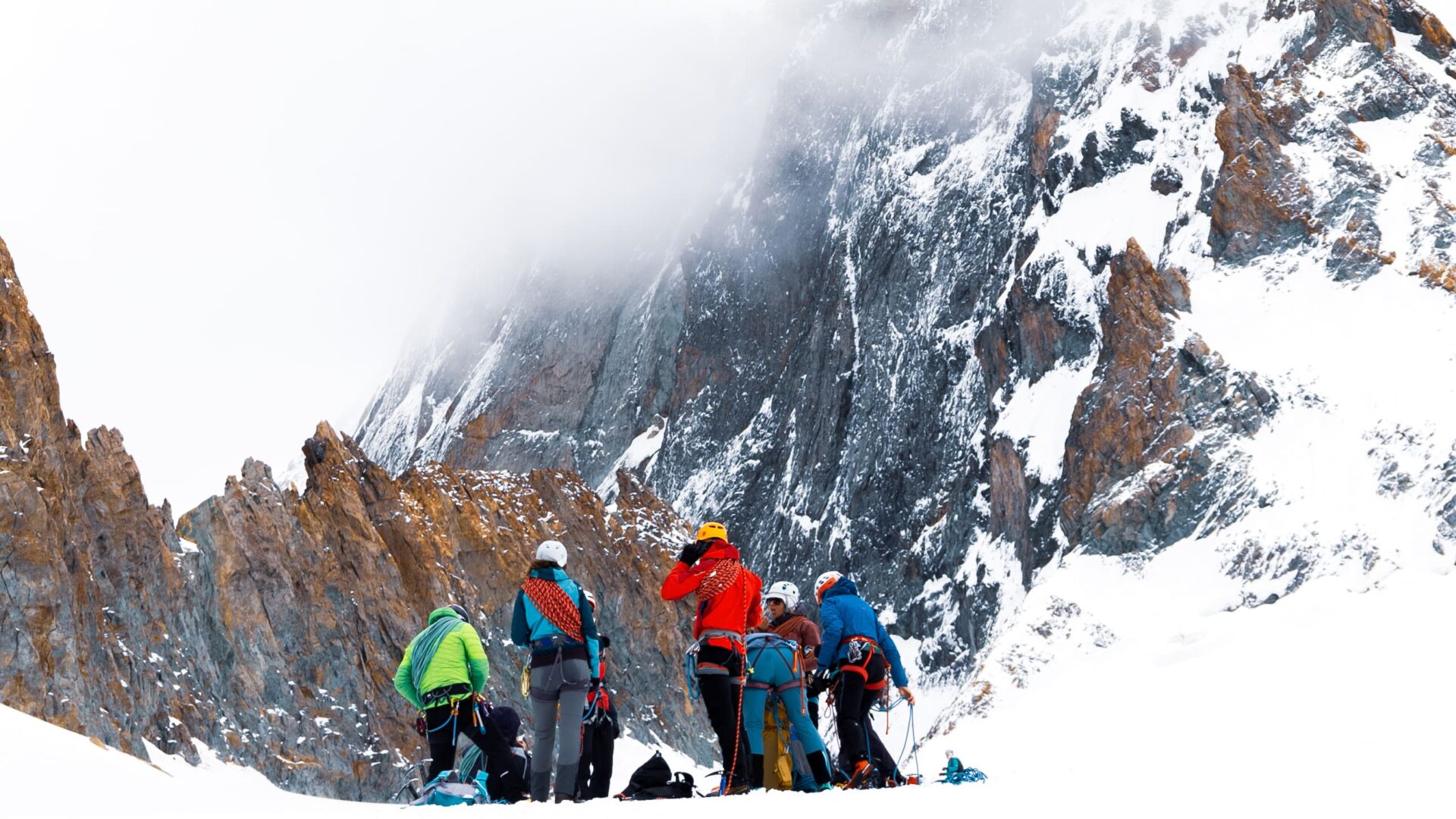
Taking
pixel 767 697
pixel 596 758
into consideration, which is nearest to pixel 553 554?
pixel 596 758

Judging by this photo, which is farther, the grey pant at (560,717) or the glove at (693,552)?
the glove at (693,552)

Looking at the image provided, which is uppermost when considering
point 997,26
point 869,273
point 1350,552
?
point 997,26

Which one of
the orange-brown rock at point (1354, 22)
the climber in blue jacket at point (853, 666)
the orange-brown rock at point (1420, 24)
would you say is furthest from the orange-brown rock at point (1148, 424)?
the climber in blue jacket at point (853, 666)

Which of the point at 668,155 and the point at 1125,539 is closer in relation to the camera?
the point at 1125,539

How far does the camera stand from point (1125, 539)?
50188 millimetres

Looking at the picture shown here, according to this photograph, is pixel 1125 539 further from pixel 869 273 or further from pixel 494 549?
pixel 869 273

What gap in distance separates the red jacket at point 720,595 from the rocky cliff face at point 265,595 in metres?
18.0

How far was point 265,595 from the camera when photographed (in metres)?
36.4

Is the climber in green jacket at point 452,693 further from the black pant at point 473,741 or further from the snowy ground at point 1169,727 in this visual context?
the snowy ground at point 1169,727

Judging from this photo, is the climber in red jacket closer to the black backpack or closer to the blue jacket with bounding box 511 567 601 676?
the black backpack

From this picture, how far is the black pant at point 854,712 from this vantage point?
36.6ft

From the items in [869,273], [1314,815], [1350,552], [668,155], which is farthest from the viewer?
[668,155]

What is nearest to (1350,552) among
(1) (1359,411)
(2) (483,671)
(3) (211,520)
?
(1) (1359,411)

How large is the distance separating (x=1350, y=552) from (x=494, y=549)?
27.5 metres
